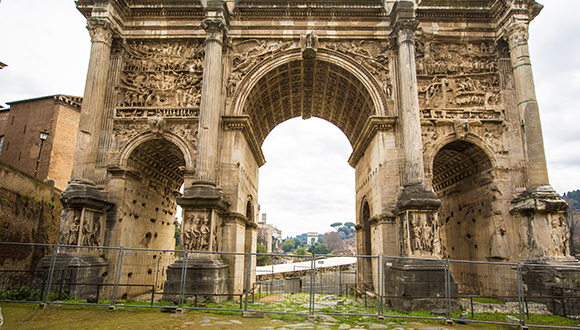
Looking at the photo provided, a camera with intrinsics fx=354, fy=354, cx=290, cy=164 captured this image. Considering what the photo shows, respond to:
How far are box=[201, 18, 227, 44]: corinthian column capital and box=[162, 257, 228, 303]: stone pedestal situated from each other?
8.59 metres

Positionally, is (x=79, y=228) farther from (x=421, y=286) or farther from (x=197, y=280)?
(x=421, y=286)

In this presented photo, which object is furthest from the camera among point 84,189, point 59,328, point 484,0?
point 484,0

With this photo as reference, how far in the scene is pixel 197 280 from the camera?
11.5 m

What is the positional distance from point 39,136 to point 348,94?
25.8 m

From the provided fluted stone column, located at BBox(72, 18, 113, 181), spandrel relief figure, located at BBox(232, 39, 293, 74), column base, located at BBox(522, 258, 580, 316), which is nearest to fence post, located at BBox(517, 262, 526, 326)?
column base, located at BBox(522, 258, 580, 316)

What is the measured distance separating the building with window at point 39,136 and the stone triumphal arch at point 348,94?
54.3 ft

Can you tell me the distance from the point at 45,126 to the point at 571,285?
111ft

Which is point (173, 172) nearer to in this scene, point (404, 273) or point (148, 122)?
point (148, 122)

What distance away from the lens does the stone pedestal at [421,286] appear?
35.9 ft

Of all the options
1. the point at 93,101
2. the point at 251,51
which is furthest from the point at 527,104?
the point at 93,101

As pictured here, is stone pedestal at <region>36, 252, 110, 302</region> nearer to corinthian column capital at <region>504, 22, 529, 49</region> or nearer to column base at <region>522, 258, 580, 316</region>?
column base at <region>522, 258, 580, 316</region>

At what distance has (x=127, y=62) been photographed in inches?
600

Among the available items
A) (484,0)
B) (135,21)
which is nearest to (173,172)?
(135,21)

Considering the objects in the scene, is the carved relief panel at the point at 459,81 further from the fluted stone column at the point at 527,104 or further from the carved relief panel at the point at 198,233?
the carved relief panel at the point at 198,233
